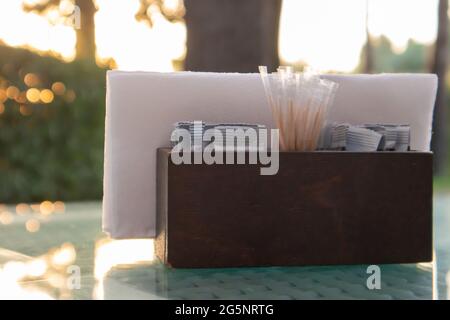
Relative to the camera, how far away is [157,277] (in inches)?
100

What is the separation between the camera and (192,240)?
Result: 8.08ft

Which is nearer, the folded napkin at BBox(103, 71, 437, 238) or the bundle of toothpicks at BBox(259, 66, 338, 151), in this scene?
the bundle of toothpicks at BBox(259, 66, 338, 151)

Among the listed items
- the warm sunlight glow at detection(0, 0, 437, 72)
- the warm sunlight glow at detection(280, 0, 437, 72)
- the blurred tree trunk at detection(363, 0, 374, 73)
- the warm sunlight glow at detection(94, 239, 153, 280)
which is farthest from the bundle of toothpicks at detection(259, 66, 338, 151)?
the blurred tree trunk at detection(363, 0, 374, 73)

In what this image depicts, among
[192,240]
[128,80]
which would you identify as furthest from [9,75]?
[192,240]

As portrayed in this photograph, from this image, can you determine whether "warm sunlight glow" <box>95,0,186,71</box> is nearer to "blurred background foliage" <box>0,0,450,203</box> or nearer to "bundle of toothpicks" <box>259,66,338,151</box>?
"blurred background foliage" <box>0,0,450,203</box>

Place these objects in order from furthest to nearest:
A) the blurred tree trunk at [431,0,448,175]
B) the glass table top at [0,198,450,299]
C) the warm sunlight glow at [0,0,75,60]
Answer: the blurred tree trunk at [431,0,448,175] < the warm sunlight glow at [0,0,75,60] < the glass table top at [0,198,450,299]

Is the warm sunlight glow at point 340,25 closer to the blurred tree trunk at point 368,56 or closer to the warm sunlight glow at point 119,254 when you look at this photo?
the blurred tree trunk at point 368,56

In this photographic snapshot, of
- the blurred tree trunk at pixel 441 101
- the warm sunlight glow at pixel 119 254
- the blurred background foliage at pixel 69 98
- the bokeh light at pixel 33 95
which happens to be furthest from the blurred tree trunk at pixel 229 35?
the blurred tree trunk at pixel 441 101

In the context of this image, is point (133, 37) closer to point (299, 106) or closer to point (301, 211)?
point (299, 106)

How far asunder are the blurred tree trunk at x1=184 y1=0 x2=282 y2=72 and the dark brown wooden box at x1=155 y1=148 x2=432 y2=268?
9.54 feet

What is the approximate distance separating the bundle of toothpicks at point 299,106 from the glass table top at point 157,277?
0.49m

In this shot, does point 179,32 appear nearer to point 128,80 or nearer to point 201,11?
point 201,11

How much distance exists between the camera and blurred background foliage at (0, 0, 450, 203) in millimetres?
5453

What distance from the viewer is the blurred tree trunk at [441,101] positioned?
31.3ft
